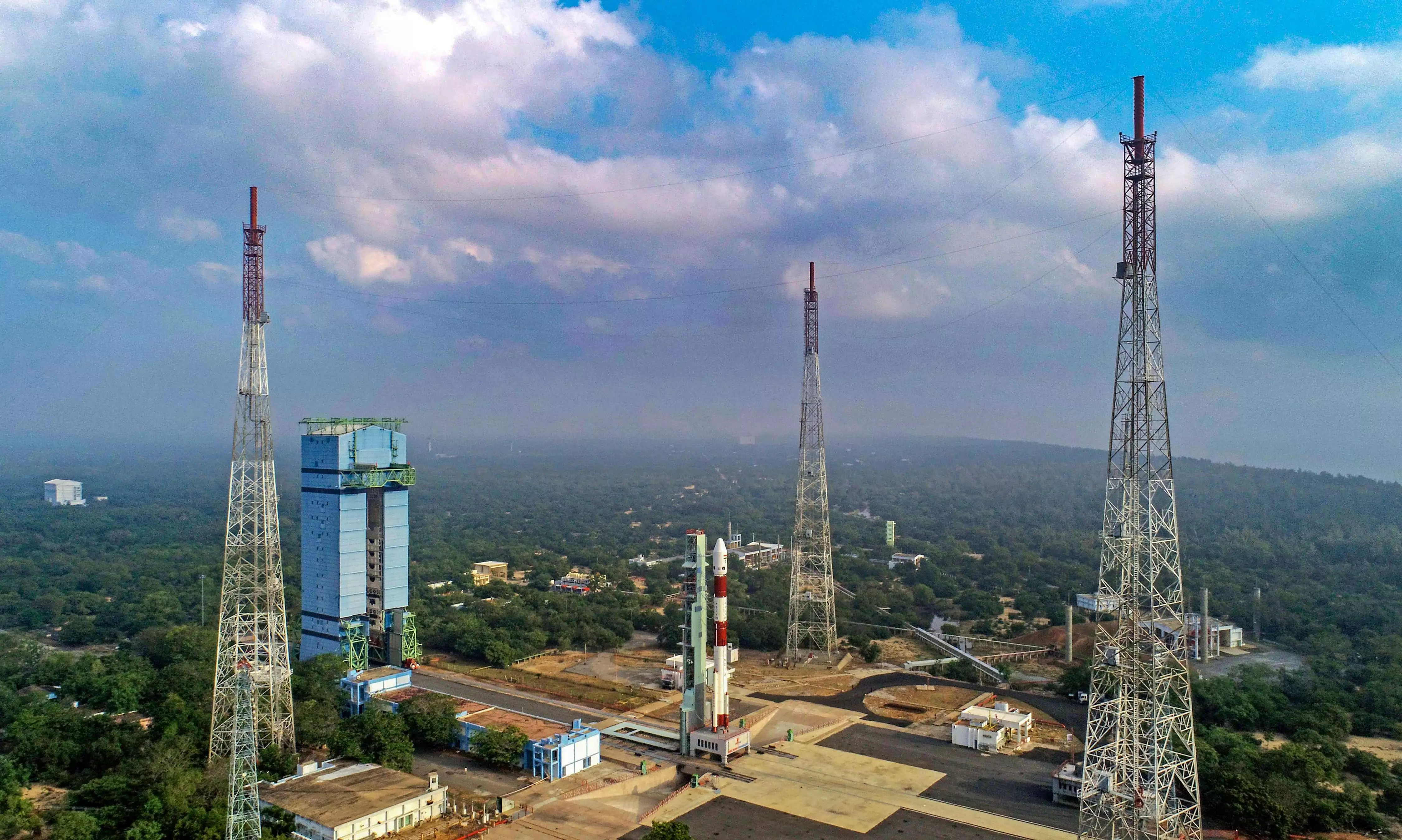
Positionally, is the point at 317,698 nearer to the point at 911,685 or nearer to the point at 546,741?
the point at 546,741

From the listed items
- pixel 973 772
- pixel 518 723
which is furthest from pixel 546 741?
pixel 973 772

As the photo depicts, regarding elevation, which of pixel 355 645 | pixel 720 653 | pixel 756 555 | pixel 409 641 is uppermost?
pixel 720 653

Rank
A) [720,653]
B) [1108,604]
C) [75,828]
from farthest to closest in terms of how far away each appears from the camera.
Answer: [720,653] → [1108,604] → [75,828]

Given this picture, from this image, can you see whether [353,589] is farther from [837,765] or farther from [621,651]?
[837,765]

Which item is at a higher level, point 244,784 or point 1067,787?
point 244,784

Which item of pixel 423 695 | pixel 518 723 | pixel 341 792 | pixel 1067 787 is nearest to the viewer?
pixel 341 792
